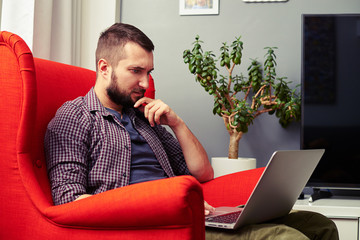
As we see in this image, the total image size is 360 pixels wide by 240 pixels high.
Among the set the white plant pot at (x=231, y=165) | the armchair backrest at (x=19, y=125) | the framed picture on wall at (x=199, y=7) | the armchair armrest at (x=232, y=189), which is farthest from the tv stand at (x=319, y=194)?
the armchair backrest at (x=19, y=125)

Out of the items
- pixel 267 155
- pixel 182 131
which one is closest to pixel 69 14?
pixel 182 131

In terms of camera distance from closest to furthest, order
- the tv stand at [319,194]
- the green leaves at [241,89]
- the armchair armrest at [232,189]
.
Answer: the armchair armrest at [232,189] < the tv stand at [319,194] < the green leaves at [241,89]

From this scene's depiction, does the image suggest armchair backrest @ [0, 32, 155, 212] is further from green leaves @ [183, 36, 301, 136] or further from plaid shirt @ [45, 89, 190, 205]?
green leaves @ [183, 36, 301, 136]

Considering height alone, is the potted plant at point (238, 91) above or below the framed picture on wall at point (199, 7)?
below

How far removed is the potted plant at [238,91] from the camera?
2.38 metres

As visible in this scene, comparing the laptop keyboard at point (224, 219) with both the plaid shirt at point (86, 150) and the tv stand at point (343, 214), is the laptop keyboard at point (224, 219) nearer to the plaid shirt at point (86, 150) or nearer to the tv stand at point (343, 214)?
the plaid shirt at point (86, 150)

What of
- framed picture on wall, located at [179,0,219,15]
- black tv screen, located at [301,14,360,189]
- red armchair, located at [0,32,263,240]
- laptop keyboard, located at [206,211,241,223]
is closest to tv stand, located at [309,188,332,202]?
black tv screen, located at [301,14,360,189]

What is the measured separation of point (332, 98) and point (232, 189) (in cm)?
96

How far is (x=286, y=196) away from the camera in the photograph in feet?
4.28

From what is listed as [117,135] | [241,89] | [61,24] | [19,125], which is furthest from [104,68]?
[241,89]

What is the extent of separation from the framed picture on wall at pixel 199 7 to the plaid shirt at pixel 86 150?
4.39 ft

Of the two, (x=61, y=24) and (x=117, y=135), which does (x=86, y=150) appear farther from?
(x=61, y=24)

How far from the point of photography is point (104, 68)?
156cm

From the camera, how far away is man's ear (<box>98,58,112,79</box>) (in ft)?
5.09
